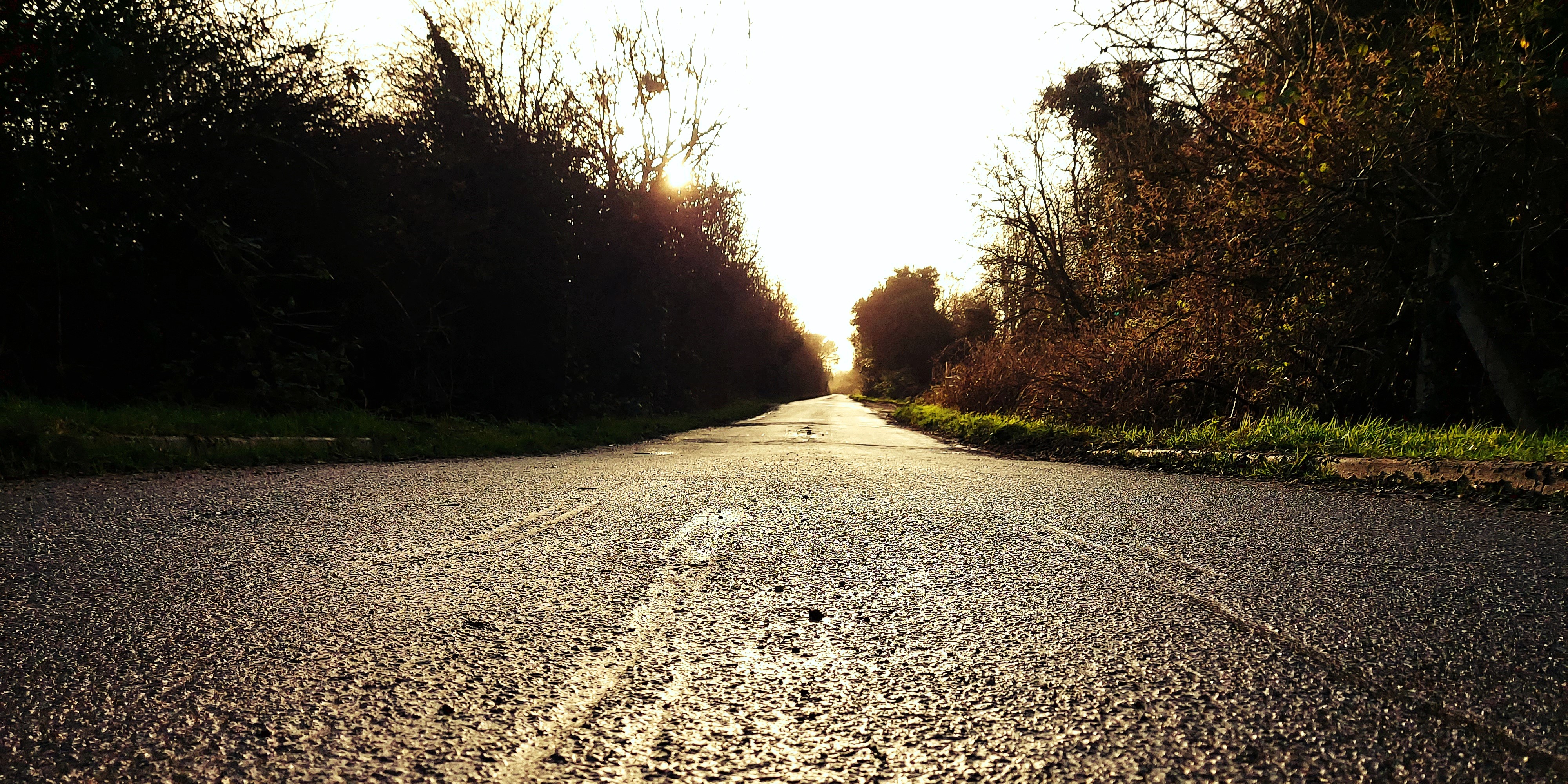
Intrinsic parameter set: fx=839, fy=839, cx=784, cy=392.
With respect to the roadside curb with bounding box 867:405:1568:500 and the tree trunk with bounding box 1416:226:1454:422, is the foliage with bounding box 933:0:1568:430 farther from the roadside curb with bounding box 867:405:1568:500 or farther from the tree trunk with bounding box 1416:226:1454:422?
the roadside curb with bounding box 867:405:1568:500

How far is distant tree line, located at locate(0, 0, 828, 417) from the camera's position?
8961 millimetres

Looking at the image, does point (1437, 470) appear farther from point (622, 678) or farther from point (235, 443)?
point (235, 443)

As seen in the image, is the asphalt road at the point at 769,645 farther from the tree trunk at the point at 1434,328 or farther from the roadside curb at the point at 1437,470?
the tree trunk at the point at 1434,328

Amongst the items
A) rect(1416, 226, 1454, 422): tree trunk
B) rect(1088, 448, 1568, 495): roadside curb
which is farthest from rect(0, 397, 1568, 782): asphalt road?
rect(1416, 226, 1454, 422): tree trunk

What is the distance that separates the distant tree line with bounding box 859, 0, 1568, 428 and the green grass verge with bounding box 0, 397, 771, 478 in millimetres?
9094

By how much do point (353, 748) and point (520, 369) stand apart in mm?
15247

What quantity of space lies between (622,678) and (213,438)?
7.00m

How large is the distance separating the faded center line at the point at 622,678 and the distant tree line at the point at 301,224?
9.17 metres

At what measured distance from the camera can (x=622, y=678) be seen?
2.34 metres

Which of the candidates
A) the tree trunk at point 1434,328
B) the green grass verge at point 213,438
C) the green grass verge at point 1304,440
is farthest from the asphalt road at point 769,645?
the tree trunk at point 1434,328

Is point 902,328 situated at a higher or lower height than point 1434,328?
higher

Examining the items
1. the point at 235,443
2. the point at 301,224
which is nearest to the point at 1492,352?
the point at 235,443

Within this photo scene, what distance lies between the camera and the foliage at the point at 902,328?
55594 millimetres

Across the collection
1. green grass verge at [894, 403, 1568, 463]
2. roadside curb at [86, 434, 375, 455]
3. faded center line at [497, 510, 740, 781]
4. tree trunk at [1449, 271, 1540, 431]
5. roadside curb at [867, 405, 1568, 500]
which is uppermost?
tree trunk at [1449, 271, 1540, 431]
